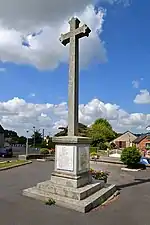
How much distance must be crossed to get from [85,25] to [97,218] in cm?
692

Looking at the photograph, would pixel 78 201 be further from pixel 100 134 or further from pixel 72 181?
pixel 100 134

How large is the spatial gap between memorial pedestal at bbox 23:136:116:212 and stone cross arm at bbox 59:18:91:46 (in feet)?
13.4

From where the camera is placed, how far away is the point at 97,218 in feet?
24.1

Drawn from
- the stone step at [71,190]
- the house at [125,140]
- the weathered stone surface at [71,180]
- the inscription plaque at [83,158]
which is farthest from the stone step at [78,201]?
the house at [125,140]

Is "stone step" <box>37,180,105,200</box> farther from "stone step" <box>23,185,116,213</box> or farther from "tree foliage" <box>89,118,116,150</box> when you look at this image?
"tree foliage" <box>89,118,116,150</box>

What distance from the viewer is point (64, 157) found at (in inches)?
373

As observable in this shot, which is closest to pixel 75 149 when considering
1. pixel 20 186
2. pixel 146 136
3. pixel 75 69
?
pixel 75 69

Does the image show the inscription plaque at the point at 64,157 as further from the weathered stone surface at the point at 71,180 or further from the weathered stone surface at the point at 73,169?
the weathered stone surface at the point at 71,180

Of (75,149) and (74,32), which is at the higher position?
(74,32)

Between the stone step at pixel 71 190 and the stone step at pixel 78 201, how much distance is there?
12 centimetres

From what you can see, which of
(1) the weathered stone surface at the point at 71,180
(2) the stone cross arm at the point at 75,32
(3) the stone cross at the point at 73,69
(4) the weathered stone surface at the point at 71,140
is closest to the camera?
(1) the weathered stone surface at the point at 71,180

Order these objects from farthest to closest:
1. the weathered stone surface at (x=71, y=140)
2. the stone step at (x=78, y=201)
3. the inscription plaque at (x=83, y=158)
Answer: the inscription plaque at (x=83, y=158)
the weathered stone surface at (x=71, y=140)
the stone step at (x=78, y=201)

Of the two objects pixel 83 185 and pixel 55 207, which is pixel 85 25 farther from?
pixel 55 207

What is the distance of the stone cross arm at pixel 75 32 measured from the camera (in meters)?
10.2
